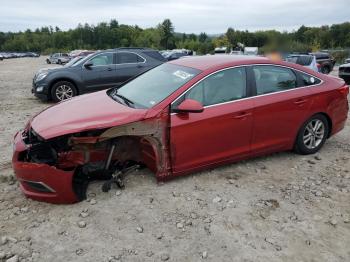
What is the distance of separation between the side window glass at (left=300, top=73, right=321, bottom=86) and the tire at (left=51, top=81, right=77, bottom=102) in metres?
7.25

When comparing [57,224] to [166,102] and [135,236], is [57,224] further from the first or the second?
[166,102]

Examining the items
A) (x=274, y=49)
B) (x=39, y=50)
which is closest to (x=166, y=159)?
(x=274, y=49)

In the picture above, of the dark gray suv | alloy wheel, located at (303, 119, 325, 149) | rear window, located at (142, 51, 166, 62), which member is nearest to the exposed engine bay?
alloy wheel, located at (303, 119, 325, 149)

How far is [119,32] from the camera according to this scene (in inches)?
4675

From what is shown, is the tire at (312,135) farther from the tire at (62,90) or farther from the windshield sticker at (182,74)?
the tire at (62,90)

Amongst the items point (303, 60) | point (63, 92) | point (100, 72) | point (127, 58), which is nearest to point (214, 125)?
point (100, 72)

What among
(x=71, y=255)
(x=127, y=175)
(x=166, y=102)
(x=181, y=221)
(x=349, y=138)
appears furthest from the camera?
(x=349, y=138)

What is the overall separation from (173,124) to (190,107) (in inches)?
10.8

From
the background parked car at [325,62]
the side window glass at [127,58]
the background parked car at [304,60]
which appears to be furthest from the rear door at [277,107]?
the background parked car at [325,62]

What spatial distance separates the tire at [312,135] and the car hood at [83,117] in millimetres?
2510

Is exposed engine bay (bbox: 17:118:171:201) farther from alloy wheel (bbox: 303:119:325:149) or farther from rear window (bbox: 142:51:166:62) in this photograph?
rear window (bbox: 142:51:166:62)

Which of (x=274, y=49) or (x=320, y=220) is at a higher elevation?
(x=274, y=49)

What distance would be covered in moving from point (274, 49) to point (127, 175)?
11.0m

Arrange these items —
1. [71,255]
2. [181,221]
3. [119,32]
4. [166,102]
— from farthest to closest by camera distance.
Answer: [119,32] → [166,102] → [181,221] → [71,255]
